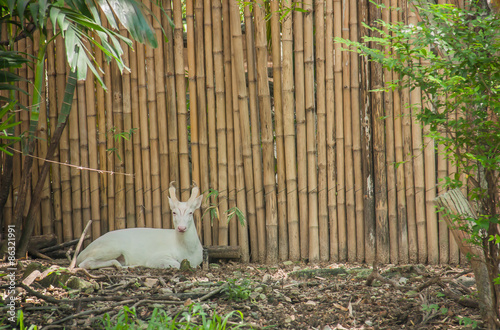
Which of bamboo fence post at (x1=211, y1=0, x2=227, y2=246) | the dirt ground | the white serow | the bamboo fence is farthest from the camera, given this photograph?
bamboo fence post at (x1=211, y1=0, x2=227, y2=246)

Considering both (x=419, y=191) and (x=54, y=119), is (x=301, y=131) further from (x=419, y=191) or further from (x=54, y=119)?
(x=54, y=119)

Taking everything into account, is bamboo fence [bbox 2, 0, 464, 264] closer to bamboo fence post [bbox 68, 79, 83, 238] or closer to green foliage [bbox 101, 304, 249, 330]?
bamboo fence post [bbox 68, 79, 83, 238]

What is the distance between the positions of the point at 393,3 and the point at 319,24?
0.68 meters

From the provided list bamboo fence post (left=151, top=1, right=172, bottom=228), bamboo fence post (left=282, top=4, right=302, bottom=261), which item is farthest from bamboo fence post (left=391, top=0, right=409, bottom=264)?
bamboo fence post (left=151, top=1, right=172, bottom=228)

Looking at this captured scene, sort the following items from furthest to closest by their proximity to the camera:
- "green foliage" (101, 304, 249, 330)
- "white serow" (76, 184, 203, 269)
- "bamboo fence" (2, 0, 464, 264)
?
"bamboo fence" (2, 0, 464, 264)
"white serow" (76, 184, 203, 269)
"green foliage" (101, 304, 249, 330)

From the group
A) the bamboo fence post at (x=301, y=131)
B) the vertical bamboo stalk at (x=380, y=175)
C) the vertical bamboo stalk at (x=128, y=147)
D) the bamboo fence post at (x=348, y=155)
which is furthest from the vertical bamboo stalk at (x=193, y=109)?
the vertical bamboo stalk at (x=380, y=175)

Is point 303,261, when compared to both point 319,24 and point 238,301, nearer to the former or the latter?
point 238,301

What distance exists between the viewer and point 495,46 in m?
2.42

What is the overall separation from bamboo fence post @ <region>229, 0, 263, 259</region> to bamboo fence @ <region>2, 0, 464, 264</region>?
10mm

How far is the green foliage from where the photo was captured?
8.59 ft

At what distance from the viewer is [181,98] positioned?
491cm

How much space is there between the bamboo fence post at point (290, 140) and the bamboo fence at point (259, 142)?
0.01 meters

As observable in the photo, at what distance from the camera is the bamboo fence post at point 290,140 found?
477 centimetres

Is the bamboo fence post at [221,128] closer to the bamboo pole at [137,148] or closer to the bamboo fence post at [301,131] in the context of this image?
the bamboo fence post at [301,131]
